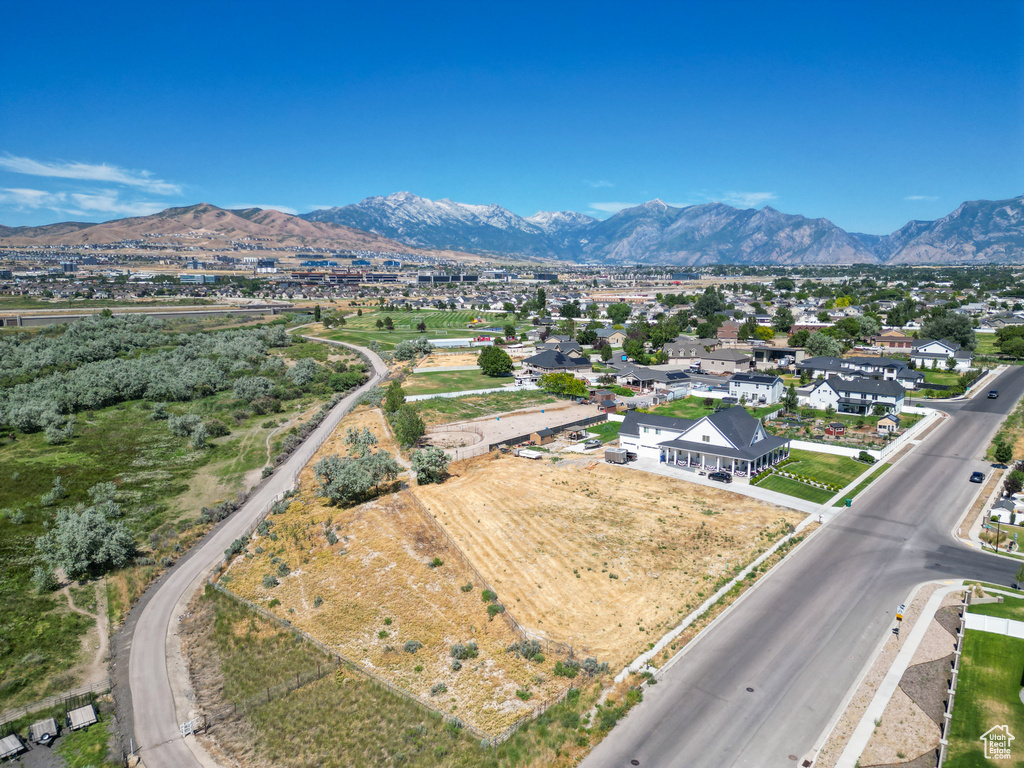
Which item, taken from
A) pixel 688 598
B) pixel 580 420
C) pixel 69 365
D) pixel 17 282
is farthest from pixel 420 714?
pixel 17 282

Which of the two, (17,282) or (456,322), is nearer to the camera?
(456,322)

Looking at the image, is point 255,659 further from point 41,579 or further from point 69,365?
point 69,365

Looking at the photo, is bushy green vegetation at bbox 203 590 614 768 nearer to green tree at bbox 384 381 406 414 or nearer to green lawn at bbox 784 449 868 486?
green lawn at bbox 784 449 868 486

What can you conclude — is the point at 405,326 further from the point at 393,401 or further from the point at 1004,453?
the point at 1004,453

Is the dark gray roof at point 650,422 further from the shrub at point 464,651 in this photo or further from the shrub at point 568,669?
the shrub at point 464,651

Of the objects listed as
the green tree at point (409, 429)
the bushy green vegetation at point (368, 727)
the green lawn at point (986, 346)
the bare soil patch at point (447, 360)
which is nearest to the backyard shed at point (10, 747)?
the bushy green vegetation at point (368, 727)

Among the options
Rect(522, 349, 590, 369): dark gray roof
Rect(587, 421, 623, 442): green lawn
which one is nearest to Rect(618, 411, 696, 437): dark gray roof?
Rect(587, 421, 623, 442): green lawn
